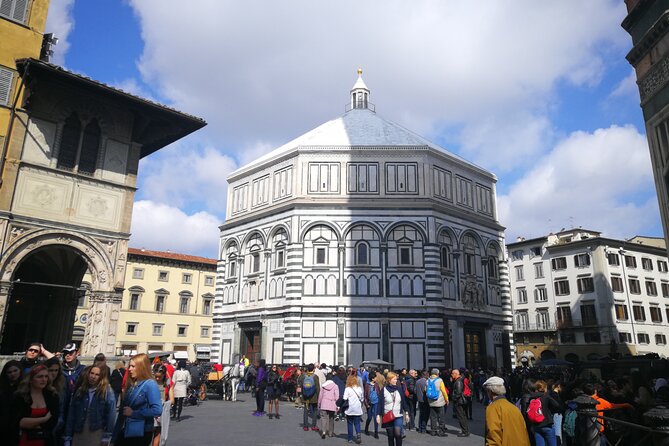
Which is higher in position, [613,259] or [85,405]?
[613,259]

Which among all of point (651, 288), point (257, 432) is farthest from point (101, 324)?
point (651, 288)

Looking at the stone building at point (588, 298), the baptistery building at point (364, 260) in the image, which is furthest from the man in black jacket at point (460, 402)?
the stone building at point (588, 298)

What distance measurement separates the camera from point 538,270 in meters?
47.7

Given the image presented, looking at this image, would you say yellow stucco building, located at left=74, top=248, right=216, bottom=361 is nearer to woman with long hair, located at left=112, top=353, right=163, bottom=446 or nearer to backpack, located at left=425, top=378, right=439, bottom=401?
backpack, located at left=425, top=378, right=439, bottom=401

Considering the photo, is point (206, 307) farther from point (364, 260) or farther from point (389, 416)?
point (389, 416)

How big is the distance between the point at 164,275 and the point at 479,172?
102 feet

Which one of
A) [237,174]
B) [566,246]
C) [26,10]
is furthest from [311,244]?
[566,246]

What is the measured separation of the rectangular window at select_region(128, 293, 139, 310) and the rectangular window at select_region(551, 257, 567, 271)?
3987 cm

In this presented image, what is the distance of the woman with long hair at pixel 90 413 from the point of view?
5422mm

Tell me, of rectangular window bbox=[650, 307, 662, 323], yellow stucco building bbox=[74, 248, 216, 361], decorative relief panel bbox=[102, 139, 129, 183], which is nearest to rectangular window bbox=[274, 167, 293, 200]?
decorative relief panel bbox=[102, 139, 129, 183]

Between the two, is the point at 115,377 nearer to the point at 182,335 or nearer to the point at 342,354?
the point at 342,354

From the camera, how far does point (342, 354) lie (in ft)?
87.9

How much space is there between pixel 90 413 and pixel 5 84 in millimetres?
12844

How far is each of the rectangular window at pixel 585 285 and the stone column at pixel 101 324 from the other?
1625 inches
